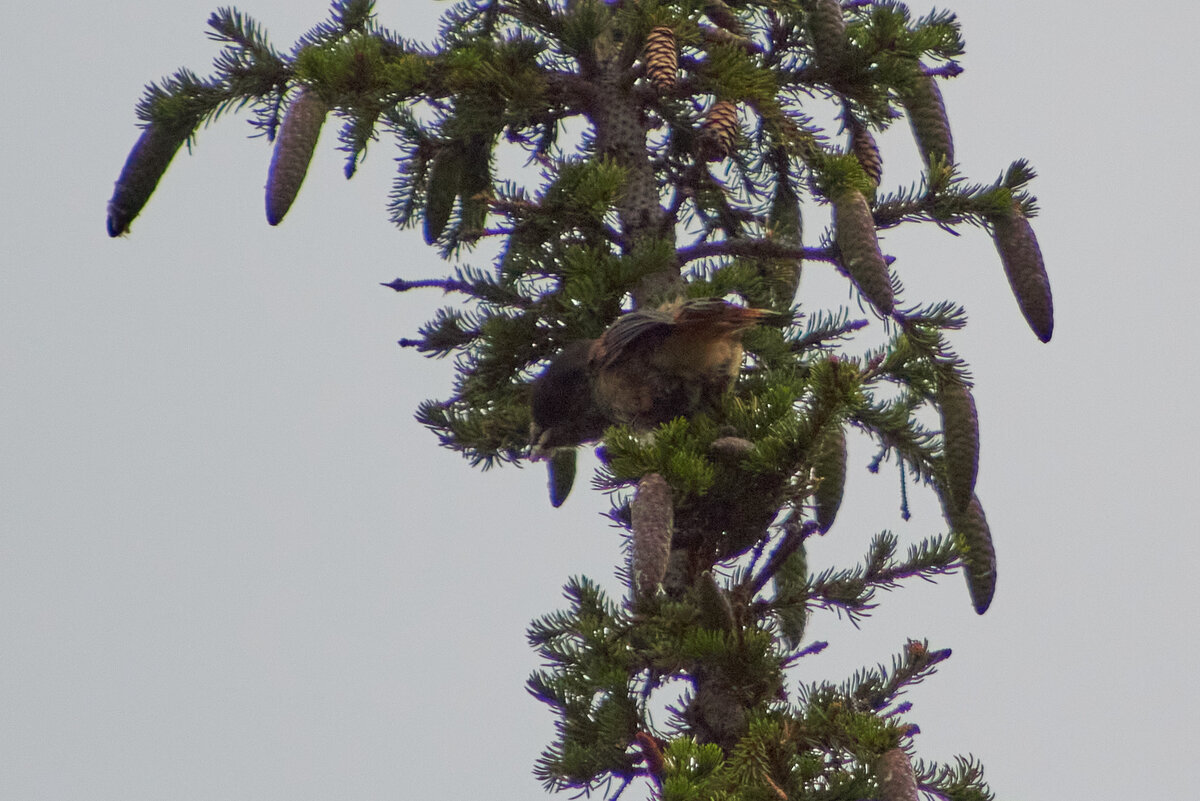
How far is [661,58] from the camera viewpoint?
3.25 meters

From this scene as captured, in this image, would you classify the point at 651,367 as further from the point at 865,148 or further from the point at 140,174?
the point at 140,174

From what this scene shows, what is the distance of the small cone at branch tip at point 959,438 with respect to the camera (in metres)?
3.19

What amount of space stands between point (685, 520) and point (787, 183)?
1353mm

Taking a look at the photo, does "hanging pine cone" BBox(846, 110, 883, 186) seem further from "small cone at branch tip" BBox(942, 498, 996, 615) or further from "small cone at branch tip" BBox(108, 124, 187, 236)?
"small cone at branch tip" BBox(108, 124, 187, 236)

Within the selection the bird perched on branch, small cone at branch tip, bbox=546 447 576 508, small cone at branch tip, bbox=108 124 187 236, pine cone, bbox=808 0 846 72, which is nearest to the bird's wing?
the bird perched on branch

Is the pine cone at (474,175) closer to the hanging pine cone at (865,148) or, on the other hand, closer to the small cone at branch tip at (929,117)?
the hanging pine cone at (865,148)

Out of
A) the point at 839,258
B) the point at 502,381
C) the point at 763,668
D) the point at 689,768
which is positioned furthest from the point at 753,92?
the point at 689,768

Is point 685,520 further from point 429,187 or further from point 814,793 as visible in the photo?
point 429,187

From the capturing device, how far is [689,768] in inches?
105

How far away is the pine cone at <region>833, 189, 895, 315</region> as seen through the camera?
3.01 meters

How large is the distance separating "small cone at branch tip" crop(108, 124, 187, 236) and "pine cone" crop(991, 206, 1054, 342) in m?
2.11

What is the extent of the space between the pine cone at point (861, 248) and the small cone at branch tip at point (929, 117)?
1.87 ft

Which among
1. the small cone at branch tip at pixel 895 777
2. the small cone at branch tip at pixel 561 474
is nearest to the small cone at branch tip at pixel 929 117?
the small cone at branch tip at pixel 561 474

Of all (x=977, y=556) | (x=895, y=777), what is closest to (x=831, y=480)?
(x=977, y=556)
